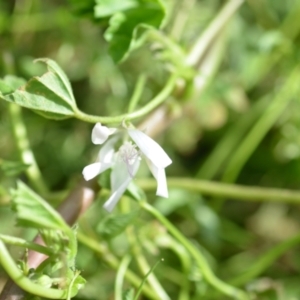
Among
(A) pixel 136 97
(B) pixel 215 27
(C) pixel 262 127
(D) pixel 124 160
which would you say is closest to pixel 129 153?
(D) pixel 124 160

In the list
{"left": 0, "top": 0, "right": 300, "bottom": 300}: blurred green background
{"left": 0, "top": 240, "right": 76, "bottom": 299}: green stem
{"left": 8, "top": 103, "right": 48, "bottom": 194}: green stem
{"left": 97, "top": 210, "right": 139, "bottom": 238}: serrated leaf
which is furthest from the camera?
{"left": 0, "top": 0, "right": 300, "bottom": 300}: blurred green background

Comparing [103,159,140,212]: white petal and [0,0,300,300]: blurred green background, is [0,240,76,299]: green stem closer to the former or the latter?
[103,159,140,212]: white petal

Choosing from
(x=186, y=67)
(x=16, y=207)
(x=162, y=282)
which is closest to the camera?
(x=16, y=207)

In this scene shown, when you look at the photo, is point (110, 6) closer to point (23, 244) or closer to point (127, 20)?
point (127, 20)

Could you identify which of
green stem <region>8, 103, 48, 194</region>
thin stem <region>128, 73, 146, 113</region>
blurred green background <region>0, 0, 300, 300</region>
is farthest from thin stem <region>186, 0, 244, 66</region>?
green stem <region>8, 103, 48, 194</region>

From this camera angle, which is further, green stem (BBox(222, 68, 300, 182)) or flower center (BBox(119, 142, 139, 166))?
green stem (BBox(222, 68, 300, 182))

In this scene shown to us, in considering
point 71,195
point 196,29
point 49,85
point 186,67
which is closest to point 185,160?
point 196,29

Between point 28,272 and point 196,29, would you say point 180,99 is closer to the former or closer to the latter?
point 196,29
